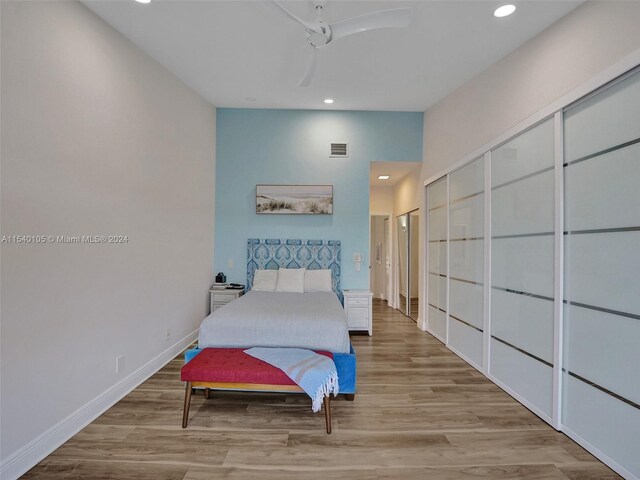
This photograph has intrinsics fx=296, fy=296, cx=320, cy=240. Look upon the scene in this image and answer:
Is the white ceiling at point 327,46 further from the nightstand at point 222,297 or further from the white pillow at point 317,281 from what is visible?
the nightstand at point 222,297

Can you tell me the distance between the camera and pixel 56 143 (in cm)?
202

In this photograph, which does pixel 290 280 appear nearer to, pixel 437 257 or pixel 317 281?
pixel 317 281

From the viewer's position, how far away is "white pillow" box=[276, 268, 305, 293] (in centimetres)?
427

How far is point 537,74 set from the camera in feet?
8.14

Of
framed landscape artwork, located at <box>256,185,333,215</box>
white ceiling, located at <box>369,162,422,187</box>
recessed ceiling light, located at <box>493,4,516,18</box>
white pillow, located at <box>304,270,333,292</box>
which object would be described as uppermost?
recessed ceiling light, located at <box>493,4,516,18</box>

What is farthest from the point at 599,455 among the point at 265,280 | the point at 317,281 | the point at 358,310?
the point at 265,280

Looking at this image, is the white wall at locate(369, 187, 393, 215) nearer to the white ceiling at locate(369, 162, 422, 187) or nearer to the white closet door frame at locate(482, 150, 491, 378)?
the white ceiling at locate(369, 162, 422, 187)

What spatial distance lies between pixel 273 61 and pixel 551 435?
162 inches

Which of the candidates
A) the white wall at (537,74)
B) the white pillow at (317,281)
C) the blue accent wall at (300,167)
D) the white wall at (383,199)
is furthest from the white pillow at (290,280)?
the white wall at (383,199)

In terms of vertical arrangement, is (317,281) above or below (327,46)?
below

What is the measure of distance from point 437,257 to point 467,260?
0.83 metres

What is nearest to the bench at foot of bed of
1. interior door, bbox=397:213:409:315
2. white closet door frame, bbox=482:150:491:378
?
white closet door frame, bbox=482:150:491:378

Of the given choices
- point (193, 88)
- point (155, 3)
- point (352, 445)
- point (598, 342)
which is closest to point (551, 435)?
point (598, 342)

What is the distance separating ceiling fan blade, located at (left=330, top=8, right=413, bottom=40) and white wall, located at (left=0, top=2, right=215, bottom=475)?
1.96 metres
